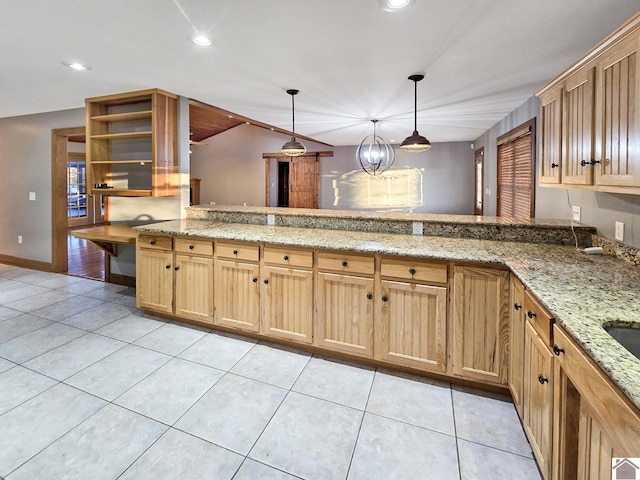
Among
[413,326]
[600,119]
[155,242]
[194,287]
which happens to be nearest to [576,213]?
[600,119]

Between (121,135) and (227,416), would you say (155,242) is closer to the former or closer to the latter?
(121,135)

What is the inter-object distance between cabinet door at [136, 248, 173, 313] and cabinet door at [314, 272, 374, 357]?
148cm

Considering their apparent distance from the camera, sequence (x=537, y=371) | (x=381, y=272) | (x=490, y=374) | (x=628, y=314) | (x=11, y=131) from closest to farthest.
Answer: (x=628, y=314) < (x=537, y=371) < (x=490, y=374) < (x=381, y=272) < (x=11, y=131)

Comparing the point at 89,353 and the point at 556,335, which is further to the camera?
the point at 89,353

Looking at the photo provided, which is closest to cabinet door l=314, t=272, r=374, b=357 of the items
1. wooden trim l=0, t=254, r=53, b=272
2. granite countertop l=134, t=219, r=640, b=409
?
granite countertop l=134, t=219, r=640, b=409

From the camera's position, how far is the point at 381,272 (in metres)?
2.30

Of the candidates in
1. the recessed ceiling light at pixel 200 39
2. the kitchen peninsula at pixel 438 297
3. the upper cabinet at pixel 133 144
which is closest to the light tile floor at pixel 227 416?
the kitchen peninsula at pixel 438 297

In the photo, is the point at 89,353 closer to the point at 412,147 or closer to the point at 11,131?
the point at 412,147

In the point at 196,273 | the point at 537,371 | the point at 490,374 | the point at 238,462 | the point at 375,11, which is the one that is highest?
the point at 375,11

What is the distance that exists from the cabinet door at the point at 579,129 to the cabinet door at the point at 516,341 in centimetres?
66

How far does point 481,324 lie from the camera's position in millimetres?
2084

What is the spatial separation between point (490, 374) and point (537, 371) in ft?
2.05

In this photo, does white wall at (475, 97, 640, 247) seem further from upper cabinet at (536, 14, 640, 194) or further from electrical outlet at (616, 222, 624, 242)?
upper cabinet at (536, 14, 640, 194)

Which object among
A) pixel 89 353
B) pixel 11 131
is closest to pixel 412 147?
pixel 89 353
